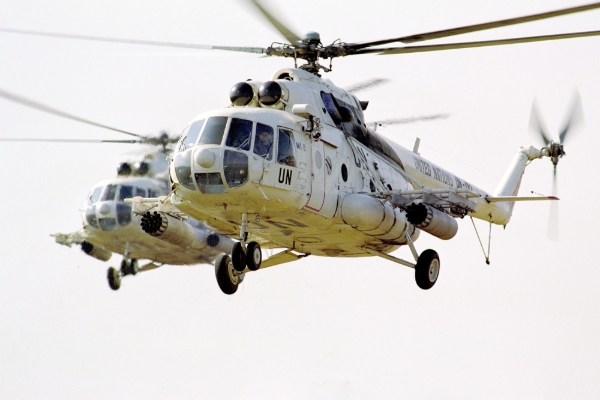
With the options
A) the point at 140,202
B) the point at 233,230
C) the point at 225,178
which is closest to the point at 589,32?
the point at 225,178

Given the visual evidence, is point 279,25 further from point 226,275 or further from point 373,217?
point 226,275

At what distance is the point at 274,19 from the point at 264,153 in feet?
6.85

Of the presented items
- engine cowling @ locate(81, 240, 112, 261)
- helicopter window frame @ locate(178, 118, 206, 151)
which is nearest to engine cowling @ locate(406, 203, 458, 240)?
helicopter window frame @ locate(178, 118, 206, 151)

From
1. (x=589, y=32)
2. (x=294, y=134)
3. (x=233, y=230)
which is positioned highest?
(x=589, y=32)

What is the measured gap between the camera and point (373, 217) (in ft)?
62.3

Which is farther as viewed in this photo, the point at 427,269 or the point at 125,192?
the point at 125,192

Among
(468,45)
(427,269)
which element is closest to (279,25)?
(468,45)

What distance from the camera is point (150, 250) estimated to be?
1182 inches

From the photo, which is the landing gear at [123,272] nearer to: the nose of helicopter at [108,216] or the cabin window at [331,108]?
the nose of helicopter at [108,216]

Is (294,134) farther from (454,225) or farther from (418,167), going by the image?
(418,167)

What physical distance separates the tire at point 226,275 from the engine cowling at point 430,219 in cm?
329

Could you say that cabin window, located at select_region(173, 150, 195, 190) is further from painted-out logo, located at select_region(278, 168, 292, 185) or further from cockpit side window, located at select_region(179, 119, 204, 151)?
painted-out logo, located at select_region(278, 168, 292, 185)

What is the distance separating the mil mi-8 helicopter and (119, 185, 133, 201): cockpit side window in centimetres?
909

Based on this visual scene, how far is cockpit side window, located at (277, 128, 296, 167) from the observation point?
17594 mm
